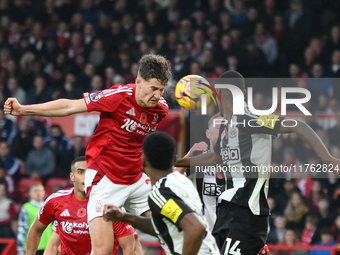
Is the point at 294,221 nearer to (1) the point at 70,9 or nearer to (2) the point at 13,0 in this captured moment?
(1) the point at 70,9

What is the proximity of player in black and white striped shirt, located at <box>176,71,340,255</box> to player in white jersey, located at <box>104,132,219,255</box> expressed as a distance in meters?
1.25

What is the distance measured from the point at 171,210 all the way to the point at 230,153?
70.8 inches

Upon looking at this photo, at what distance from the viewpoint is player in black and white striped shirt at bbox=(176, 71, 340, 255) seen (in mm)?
6055

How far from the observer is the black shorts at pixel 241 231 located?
6051 mm

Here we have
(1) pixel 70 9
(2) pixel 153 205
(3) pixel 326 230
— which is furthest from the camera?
(1) pixel 70 9

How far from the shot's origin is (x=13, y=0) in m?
16.6

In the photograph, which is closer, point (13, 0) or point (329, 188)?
point (329, 188)

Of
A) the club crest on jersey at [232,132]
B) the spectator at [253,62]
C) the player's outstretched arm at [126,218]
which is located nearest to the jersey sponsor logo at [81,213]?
the club crest on jersey at [232,132]

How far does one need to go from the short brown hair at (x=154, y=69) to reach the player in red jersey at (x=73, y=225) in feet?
6.05

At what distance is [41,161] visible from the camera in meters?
12.7

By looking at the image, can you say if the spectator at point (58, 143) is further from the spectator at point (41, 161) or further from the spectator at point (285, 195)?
the spectator at point (285, 195)

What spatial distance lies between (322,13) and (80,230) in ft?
27.7

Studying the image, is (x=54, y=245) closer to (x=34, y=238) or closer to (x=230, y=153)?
(x=34, y=238)

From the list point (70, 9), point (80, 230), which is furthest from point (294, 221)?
point (70, 9)
